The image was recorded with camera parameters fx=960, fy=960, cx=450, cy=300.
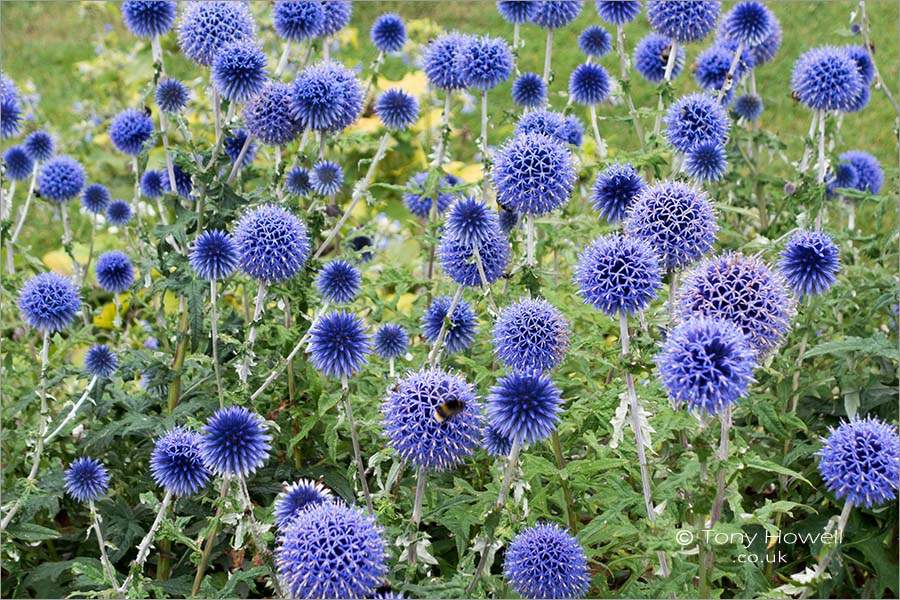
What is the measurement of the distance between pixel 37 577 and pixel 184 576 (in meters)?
0.46

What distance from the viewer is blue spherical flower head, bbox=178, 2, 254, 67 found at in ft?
10.7

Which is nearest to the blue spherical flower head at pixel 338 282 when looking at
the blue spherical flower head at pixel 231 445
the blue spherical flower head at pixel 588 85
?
the blue spherical flower head at pixel 231 445

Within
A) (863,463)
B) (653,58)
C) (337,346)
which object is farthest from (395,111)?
(863,463)

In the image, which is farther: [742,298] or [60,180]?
[60,180]

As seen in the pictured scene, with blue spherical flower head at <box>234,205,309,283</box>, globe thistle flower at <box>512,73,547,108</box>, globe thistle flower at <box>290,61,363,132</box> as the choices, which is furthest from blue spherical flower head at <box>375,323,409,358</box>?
globe thistle flower at <box>512,73,547,108</box>

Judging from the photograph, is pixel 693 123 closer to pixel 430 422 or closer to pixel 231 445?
pixel 430 422

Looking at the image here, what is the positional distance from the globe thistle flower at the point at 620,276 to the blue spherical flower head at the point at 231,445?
847 mm

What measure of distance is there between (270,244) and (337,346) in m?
0.42

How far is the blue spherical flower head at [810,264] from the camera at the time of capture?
2627mm

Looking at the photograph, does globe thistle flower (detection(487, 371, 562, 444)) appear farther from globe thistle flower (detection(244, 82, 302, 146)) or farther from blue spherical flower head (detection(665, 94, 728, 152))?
globe thistle flower (detection(244, 82, 302, 146))

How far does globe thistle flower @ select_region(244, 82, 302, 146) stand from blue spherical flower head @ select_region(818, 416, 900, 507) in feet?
6.47

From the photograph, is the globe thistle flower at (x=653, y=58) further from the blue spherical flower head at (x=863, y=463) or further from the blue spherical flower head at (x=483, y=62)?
the blue spherical flower head at (x=863, y=463)

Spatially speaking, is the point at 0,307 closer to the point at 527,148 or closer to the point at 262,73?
the point at 262,73

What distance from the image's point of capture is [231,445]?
88.0 inches
